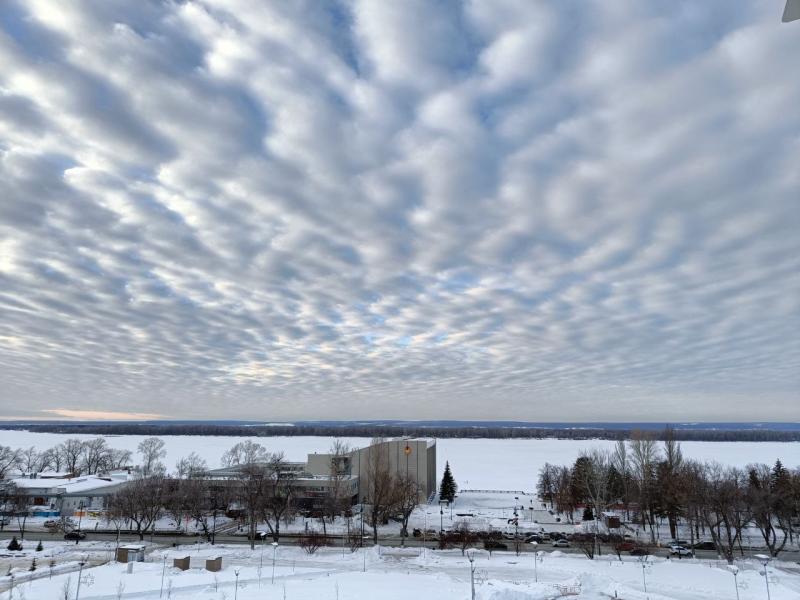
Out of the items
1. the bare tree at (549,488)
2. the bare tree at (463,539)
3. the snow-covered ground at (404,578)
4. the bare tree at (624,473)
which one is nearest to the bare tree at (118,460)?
the snow-covered ground at (404,578)

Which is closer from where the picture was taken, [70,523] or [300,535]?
[300,535]

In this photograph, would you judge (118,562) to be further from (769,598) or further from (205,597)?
(769,598)

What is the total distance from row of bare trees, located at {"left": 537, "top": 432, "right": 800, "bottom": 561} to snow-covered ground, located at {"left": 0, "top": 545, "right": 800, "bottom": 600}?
20.7ft

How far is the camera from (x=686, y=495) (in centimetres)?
5800

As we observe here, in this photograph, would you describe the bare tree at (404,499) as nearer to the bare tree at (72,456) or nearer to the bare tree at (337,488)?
the bare tree at (337,488)

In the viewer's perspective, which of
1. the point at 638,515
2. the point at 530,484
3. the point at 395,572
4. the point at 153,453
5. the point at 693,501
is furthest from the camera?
the point at 153,453

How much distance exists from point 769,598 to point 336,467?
57.3 meters

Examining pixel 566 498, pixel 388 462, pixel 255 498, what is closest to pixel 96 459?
pixel 388 462

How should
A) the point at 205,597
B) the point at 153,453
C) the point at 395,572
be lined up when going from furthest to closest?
the point at 153,453, the point at 395,572, the point at 205,597

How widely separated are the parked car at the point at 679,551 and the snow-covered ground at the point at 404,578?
4.79 metres

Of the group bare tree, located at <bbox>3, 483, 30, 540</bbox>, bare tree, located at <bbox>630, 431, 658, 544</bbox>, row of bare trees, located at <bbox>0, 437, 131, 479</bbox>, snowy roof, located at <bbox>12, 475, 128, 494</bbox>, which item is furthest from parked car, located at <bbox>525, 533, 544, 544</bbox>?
row of bare trees, located at <bbox>0, 437, 131, 479</bbox>

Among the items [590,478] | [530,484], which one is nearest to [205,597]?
[590,478]

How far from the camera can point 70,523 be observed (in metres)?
66.8

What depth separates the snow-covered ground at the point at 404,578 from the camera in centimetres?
3547
